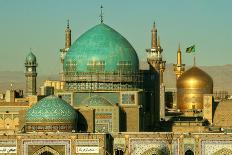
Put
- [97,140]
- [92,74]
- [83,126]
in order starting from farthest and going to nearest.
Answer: [92,74] < [83,126] < [97,140]

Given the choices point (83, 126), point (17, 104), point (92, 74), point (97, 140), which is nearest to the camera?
point (97, 140)

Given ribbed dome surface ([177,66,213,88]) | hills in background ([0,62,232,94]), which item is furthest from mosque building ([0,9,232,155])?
hills in background ([0,62,232,94])

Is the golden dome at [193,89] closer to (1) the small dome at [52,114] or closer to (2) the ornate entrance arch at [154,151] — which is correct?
(1) the small dome at [52,114]

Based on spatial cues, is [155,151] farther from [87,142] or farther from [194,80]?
[194,80]

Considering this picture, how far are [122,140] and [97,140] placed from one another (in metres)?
1.36

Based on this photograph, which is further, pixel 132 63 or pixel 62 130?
pixel 132 63

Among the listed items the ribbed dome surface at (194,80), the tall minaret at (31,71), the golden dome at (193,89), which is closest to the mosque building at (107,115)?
the golden dome at (193,89)

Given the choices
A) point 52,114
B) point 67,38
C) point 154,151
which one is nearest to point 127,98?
point 52,114

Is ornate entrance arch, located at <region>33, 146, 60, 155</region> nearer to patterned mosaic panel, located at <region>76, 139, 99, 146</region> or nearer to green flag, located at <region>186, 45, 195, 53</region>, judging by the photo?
patterned mosaic panel, located at <region>76, 139, 99, 146</region>

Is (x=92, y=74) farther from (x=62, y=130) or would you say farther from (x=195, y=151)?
(x=195, y=151)

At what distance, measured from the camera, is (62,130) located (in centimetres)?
4106

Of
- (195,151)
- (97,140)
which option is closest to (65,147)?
(97,140)

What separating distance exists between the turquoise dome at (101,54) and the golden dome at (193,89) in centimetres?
→ 1546

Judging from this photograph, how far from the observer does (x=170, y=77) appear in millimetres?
149000
